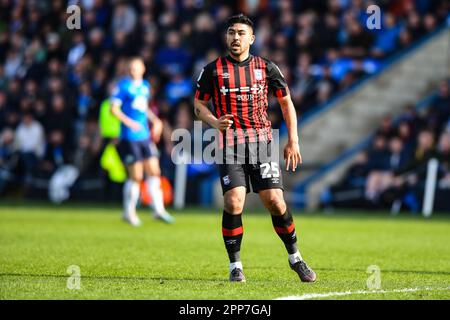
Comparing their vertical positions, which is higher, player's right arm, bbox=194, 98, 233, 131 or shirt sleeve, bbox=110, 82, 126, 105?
shirt sleeve, bbox=110, 82, 126, 105

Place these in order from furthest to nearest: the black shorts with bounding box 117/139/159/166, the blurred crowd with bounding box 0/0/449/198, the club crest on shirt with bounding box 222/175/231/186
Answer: the blurred crowd with bounding box 0/0/449/198
the black shorts with bounding box 117/139/159/166
the club crest on shirt with bounding box 222/175/231/186

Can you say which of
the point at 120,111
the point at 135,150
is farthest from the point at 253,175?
the point at 135,150

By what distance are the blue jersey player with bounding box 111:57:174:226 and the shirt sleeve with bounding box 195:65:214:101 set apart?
20.7 feet

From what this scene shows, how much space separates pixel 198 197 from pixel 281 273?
41.3ft

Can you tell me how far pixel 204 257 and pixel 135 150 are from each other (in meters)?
5.03

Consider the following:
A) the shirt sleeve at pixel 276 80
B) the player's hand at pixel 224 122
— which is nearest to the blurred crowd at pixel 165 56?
the shirt sleeve at pixel 276 80

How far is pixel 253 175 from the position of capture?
838 cm

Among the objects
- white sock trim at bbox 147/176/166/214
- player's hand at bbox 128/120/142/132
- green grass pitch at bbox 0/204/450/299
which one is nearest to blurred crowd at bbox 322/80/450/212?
green grass pitch at bbox 0/204/450/299

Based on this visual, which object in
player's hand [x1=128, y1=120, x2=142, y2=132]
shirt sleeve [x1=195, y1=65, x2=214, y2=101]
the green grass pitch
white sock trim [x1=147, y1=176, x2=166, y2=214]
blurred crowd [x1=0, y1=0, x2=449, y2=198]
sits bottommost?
the green grass pitch

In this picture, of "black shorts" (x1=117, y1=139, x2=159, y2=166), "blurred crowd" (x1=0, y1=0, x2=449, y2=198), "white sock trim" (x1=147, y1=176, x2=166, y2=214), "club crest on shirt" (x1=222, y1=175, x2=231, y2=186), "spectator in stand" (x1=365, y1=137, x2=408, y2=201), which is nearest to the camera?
"club crest on shirt" (x1=222, y1=175, x2=231, y2=186)

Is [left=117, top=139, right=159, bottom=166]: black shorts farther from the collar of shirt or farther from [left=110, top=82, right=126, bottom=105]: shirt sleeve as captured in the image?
the collar of shirt

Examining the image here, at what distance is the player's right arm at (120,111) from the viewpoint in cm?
1467

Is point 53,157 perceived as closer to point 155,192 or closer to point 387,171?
point 155,192

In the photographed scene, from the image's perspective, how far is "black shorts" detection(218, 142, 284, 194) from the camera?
27.1ft
